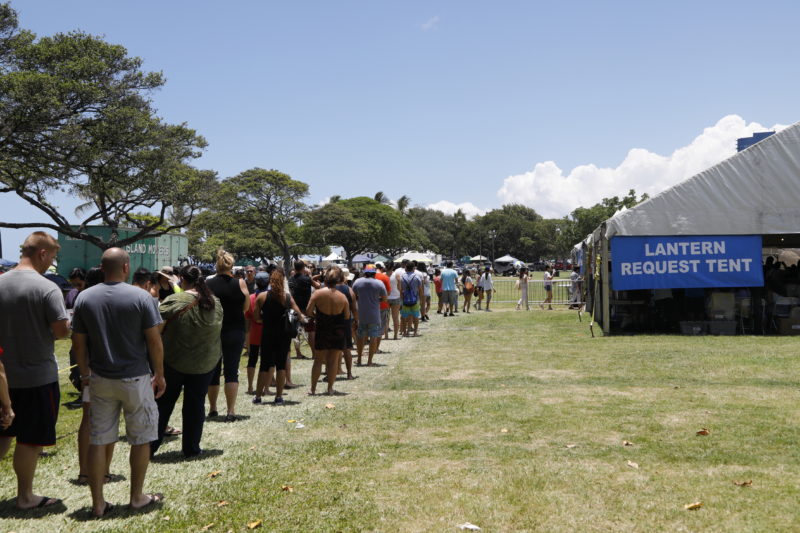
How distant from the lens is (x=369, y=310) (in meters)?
11.6

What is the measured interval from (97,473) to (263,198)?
5426cm

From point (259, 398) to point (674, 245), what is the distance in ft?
36.3

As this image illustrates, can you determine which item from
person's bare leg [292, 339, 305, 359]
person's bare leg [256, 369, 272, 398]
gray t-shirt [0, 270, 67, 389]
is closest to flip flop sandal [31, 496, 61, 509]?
gray t-shirt [0, 270, 67, 389]

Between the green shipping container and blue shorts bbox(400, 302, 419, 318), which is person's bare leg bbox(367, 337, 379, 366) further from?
the green shipping container


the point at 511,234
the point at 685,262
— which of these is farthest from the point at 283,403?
the point at 511,234

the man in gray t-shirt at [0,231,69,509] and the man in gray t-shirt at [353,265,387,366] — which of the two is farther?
the man in gray t-shirt at [353,265,387,366]

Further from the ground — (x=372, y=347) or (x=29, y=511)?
(x=372, y=347)

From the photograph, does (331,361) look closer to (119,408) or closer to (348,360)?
(348,360)

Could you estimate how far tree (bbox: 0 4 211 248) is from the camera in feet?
67.9

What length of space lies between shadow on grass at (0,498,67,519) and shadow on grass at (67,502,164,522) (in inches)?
6.2

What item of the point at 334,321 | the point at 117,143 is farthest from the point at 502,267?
the point at 334,321

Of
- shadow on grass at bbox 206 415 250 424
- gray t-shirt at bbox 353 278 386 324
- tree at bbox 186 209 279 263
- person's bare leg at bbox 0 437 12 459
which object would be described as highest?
tree at bbox 186 209 279 263

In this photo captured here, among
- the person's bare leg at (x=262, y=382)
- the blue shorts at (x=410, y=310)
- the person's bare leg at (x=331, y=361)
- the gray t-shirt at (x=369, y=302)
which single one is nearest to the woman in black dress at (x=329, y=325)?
the person's bare leg at (x=331, y=361)

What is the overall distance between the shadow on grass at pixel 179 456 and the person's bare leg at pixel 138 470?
1231mm
